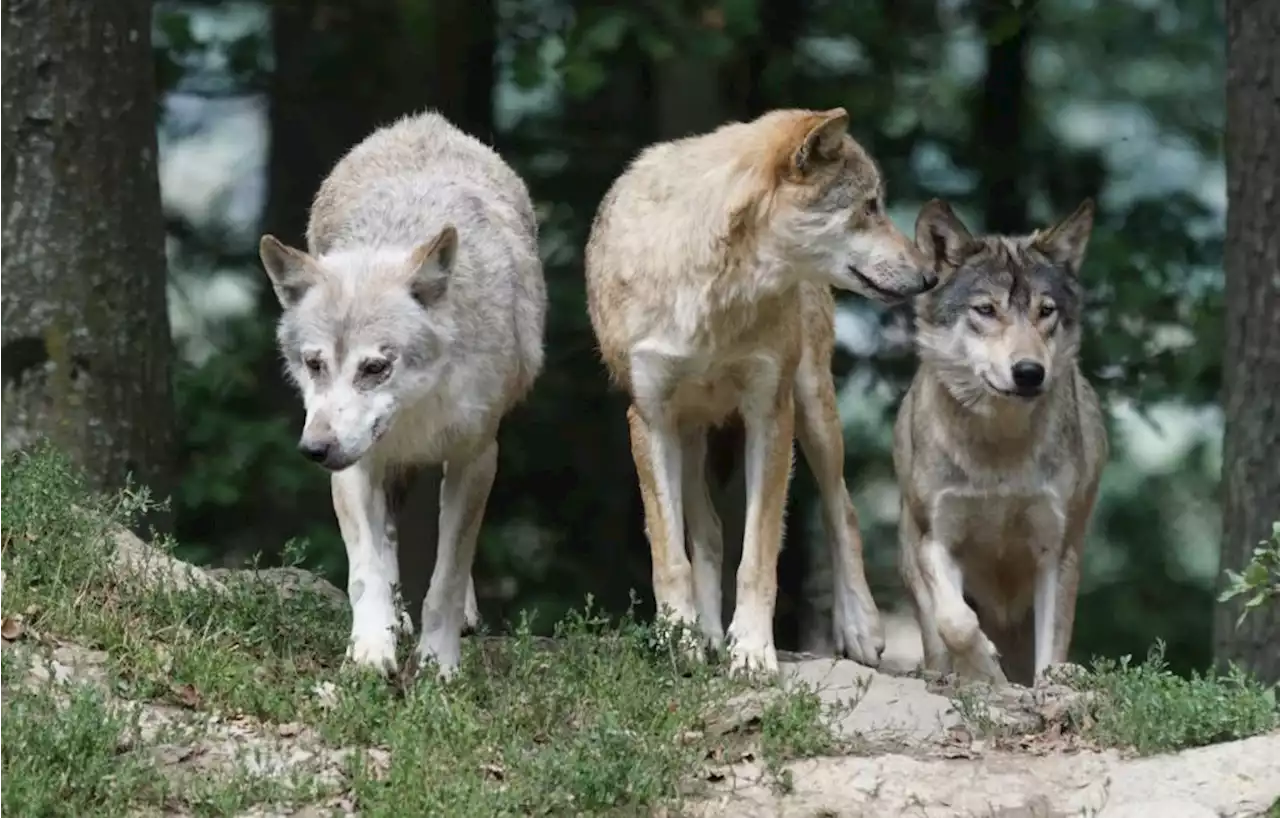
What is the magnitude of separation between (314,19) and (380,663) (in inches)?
256

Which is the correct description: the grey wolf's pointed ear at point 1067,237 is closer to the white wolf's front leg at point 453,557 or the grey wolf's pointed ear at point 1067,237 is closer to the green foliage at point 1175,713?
the green foliage at point 1175,713

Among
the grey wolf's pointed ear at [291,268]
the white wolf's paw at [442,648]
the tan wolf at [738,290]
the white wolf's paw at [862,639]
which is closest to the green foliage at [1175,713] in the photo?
the tan wolf at [738,290]

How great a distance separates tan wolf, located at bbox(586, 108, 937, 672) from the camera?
7.17 metres

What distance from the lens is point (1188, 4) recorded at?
12258mm

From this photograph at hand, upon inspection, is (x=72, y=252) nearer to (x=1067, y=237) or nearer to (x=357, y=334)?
(x=357, y=334)

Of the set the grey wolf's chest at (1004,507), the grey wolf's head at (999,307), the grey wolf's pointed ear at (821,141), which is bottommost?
the grey wolf's chest at (1004,507)

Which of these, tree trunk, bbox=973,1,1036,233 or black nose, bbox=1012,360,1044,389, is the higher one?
tree trunk, bbox=973,1,1036,233

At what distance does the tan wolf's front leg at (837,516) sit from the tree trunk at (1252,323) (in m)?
1.95

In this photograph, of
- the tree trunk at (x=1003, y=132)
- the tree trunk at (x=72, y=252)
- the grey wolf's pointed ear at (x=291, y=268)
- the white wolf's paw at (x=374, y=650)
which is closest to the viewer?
the white wolf's paw at (x=374, y=650)

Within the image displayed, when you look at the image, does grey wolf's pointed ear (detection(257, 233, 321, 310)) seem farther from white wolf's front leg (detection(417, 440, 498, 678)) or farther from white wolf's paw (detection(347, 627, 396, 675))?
white wolf's paw (detection(347, 627, 396, 675))

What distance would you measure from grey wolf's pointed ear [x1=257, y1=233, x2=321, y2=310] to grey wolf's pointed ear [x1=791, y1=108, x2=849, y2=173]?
190 centimetres

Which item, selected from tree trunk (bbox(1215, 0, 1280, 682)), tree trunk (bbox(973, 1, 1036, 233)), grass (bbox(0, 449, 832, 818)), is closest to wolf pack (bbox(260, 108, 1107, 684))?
grass (bbox(0, 449, 832, 818))

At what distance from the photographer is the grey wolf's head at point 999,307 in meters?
7.76

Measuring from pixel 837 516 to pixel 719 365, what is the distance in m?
1.37
